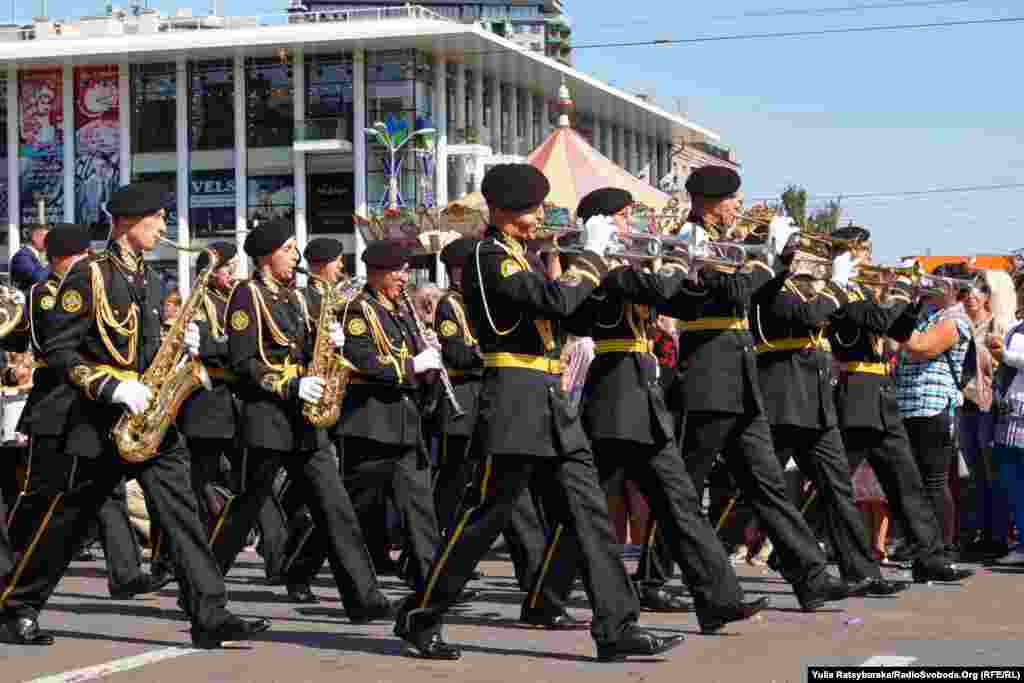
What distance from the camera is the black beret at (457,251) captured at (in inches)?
493

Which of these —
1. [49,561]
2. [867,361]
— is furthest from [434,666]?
[867,361]

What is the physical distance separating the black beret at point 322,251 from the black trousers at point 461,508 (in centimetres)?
133

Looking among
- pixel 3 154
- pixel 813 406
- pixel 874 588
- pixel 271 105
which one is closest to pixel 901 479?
pixel 874 588

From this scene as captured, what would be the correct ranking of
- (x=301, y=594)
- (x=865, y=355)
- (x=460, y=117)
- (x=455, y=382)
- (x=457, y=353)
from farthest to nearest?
(x=460, y=117)
(x=455, y=382)
(x=457, y=353)
(x=865, y=355)
(x=301, y=594)

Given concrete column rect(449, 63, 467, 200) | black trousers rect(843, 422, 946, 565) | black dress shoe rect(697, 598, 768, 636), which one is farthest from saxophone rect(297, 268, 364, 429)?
concrete column rect(449, 63, 467, 200)

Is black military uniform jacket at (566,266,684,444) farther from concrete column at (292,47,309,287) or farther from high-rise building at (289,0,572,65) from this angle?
high-rise building at (289,0,572,65)

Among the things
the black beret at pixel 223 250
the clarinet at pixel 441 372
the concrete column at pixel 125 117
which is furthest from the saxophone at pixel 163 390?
the concrete column at pixel 125 117

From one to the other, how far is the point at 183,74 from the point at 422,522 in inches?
2759

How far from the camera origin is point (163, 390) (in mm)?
9586

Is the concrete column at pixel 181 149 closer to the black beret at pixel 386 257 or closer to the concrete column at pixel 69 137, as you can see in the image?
the concrete column at pixel 69 137

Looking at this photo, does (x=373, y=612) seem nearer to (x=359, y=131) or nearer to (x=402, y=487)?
(x=402, y=487)

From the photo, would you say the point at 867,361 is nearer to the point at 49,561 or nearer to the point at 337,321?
the point at 337,321

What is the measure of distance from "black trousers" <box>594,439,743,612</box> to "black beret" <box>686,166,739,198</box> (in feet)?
4.75

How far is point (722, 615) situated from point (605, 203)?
2.08 meters
